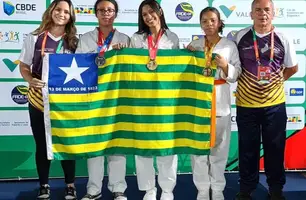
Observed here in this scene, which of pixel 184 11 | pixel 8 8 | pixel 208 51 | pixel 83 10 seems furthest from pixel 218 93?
pixel 8 8

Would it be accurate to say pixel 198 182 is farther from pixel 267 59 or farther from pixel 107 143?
pixel 267 59

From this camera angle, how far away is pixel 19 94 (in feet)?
12.9

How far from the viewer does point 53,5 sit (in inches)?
123

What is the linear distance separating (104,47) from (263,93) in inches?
49.9

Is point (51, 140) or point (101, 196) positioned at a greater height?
point (51, 140)

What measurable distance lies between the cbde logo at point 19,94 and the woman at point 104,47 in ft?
3.41

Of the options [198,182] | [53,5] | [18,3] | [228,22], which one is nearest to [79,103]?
[53,5]

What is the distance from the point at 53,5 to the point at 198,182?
1.77m

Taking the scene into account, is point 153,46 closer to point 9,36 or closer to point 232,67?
point 232,67

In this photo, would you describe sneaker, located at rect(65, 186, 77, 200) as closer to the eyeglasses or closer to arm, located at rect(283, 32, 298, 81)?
the eyeglasses

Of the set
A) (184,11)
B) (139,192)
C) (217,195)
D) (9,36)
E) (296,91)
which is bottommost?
(139,192)

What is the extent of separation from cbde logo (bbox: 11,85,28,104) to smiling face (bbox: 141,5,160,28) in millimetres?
1517

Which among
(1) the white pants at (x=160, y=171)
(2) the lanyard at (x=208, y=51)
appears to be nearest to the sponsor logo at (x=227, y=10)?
(2) the lanyard at (x=208, y=51)

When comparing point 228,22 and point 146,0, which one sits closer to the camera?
point 146,0
